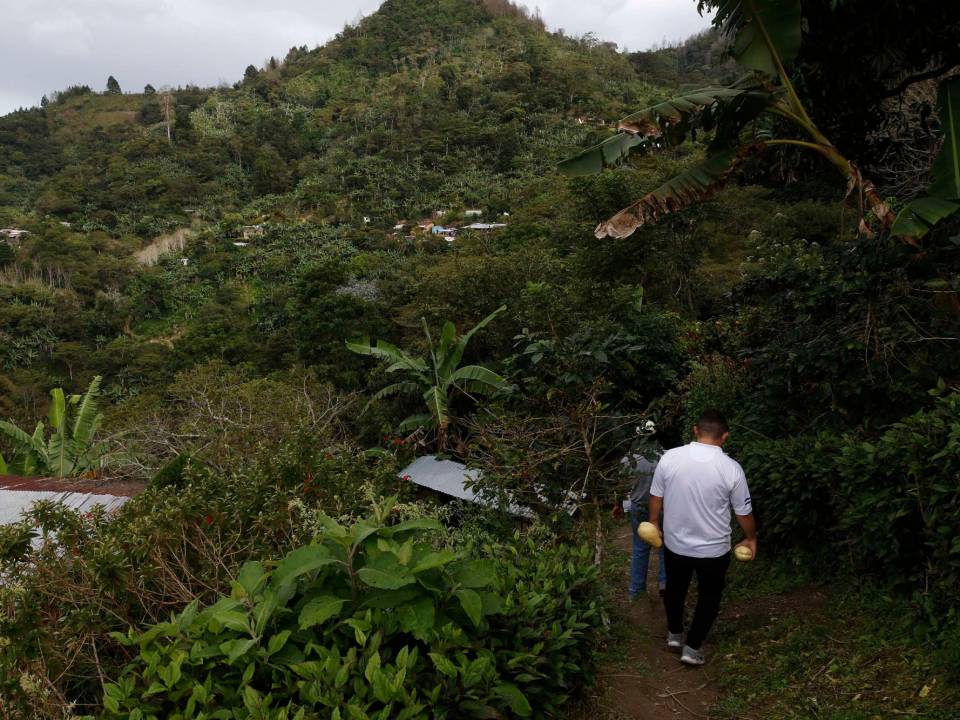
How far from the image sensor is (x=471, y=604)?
2.29 meters

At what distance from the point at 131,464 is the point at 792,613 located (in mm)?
8411

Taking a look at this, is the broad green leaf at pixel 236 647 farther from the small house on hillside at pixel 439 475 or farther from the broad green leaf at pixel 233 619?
the small house on hillside at pixel 439 475

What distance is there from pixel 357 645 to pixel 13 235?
2614 inches

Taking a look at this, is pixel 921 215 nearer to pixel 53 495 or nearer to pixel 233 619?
pixel 233 619

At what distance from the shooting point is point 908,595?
3453mm

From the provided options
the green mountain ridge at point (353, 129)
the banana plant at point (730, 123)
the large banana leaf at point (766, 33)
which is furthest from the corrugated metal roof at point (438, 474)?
the green mountain ridge at point (353, 129)

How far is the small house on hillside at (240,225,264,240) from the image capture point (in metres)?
56.2

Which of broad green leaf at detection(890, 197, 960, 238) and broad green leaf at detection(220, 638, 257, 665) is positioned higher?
broad green leaf at detection(890, 197, 960, 238)

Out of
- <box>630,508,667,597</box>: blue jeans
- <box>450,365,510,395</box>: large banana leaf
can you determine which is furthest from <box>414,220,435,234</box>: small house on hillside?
<box>630,508,667,597</box>: blue jeans

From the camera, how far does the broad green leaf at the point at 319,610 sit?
7.17 feet

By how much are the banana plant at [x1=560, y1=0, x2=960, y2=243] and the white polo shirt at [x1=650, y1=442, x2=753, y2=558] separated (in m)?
2.13

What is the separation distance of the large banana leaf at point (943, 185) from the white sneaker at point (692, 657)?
8.59 feet

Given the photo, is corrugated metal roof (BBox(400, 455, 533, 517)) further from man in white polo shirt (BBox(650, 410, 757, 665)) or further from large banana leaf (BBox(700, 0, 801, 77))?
large banana leaf (BBox(700, 0, 801, 77))

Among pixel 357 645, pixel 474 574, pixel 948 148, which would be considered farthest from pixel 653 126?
pixel 357 645
